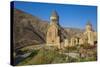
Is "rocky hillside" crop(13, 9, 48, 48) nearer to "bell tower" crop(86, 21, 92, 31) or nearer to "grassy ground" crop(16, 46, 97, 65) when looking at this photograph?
"grassy ground" crop(16, 46, 97, 65)

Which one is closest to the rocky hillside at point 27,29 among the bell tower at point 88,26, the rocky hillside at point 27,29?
the rocky hillside at point 27,29

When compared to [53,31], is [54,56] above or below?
below

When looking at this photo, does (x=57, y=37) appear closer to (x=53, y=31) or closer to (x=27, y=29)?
(x=53, y=31)

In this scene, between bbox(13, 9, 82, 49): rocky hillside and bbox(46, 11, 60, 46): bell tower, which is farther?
bbox(46, 11, 60, 46): bell tower

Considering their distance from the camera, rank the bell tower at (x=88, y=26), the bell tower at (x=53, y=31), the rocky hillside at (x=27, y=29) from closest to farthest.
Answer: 1. the rocky hillside at (x=27, y=29)
2. the bell tower at (x=53, y=31)
3. the bell tower at (x=88, y=26)

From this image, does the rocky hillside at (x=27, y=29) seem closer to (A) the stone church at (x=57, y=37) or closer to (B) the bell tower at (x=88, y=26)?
(A) the stone church at (x=57, y=37)

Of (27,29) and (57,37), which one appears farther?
(57,37)

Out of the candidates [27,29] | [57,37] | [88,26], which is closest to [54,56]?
[57,37]

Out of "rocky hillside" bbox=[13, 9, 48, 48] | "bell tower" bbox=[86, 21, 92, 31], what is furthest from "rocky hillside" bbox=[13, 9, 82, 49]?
"bell tower" bbox=[86, 21, 92, 31]
